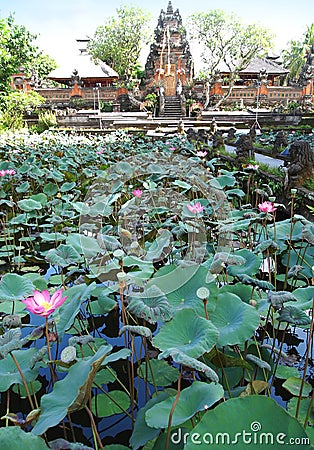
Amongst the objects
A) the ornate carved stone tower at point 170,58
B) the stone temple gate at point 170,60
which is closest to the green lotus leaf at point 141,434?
the stone temple gate at point 170,60

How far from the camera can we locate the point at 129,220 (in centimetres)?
297

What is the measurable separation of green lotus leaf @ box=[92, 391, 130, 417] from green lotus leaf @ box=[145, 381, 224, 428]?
0.53 meters

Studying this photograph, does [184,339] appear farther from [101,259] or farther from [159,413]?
[101,259]

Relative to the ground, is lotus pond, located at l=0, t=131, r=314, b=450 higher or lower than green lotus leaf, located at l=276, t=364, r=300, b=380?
higher

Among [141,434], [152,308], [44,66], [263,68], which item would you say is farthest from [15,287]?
[44,66]

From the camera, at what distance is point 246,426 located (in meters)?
0.70

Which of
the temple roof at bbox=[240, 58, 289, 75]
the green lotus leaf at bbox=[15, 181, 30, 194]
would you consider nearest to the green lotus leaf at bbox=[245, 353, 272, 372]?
the green lotus leaf at bbox=[15, 181, 30, 194]

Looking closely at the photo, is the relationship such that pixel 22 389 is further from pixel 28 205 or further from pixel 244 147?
pixel 244 147

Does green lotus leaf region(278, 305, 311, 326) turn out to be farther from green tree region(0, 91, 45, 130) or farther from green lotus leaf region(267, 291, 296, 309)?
green tree region(0, 91, 45, 130)

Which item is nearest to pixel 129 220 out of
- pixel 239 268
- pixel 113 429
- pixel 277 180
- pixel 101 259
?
pixel 101 259

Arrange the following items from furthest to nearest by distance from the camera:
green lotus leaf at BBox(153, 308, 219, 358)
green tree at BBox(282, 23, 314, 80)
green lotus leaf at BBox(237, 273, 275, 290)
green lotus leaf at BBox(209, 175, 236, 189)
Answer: green tree at BBox(282, 23, 314, 80) → green lotus leaf at BBox(209, 175, 236, 189) → green lotus leaf at BBox(237, 273, 275, 290) → green lotus leaf at BBox(153, 308, 219, 358)

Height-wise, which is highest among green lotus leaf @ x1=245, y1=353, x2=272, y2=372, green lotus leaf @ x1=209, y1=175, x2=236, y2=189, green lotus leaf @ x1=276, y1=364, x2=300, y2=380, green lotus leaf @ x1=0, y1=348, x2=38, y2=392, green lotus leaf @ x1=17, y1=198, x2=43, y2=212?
green lotus leaf @ x1=209, y1=175, x2=236, y2=189

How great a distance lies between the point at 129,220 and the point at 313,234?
152 centimetres

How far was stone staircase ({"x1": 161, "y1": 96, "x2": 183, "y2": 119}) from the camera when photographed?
23.3 m
